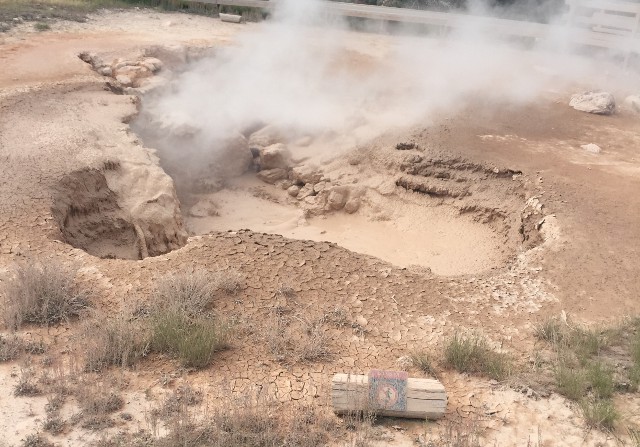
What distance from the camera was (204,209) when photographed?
7.34 m

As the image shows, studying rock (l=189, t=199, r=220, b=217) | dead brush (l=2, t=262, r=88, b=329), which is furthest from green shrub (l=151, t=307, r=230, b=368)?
rock (l=189, t=199, r=220, b=217)

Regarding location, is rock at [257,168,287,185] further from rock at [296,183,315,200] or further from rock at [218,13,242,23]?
rock at [218,13,242,23]

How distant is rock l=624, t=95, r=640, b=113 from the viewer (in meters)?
8.86

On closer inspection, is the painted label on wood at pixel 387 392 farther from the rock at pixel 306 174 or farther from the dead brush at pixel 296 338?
the rock at pixel 306 174

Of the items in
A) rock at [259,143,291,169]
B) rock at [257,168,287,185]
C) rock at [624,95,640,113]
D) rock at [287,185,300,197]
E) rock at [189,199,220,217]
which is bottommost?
rock at [189,199,220,217]

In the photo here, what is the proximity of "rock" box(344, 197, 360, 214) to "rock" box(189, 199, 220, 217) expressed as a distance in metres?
1.51

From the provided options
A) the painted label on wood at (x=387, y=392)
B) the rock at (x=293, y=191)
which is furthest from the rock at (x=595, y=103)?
the painted label on wood at (x=387, y=392)

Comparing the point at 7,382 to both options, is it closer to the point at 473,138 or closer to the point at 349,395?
the point at 349,395

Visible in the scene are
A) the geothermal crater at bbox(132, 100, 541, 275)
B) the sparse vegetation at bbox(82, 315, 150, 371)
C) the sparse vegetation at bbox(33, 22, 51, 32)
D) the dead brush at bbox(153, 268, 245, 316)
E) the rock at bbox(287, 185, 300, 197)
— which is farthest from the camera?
the sparse vegetation at bbox(33, 22, 51, 32)

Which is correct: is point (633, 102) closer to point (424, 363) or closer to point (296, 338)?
point (424, 363)

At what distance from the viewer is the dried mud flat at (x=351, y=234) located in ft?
12.0

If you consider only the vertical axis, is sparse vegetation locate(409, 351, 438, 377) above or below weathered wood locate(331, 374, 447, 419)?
below

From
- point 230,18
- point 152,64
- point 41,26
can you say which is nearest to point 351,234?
point 152,64

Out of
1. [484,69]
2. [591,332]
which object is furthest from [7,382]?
[484,69]
